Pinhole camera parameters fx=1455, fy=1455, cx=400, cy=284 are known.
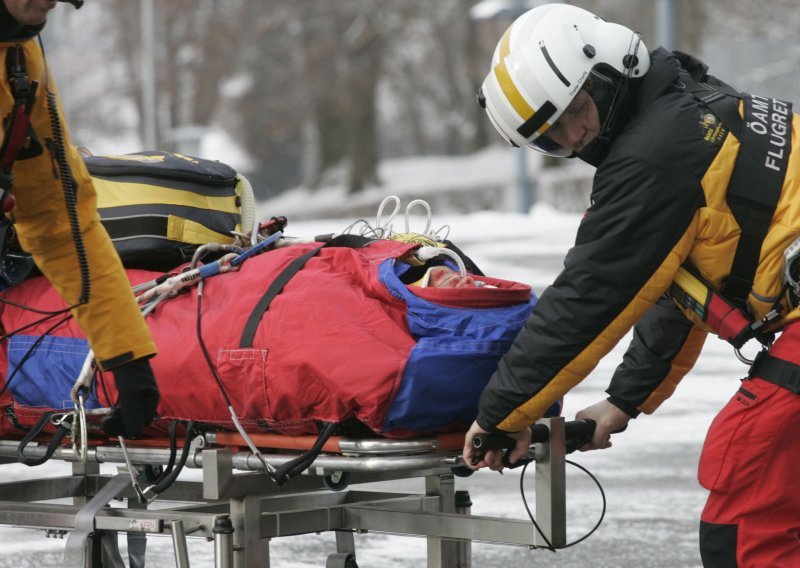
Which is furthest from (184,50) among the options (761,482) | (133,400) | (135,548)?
(761,482)

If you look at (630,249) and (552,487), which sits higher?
(630,249)

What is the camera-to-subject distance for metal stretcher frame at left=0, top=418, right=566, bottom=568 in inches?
154

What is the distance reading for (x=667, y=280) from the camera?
12.1 feet

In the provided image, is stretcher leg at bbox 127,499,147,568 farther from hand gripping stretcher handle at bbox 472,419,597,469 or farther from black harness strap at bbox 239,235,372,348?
hand gripping stretcher handle at bbox 472,419,597,469

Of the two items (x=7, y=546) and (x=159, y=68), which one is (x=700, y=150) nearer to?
(x=7, y=546)

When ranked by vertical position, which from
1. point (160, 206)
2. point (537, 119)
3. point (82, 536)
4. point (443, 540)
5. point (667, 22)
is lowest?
point (443, 540)

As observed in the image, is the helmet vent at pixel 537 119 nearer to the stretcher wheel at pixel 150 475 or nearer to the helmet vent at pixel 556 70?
the helmet vent at pixel 556 70

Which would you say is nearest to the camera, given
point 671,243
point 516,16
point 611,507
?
point 671,243

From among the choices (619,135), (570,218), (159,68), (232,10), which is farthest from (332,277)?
(159,68)

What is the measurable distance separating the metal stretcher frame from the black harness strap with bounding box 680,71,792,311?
0.66 metres

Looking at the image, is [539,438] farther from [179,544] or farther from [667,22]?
[667,22]

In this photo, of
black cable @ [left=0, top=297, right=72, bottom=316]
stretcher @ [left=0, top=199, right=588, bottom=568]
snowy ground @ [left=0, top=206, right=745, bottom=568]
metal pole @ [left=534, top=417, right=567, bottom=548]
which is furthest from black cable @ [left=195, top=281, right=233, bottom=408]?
snowy ground @ [left=0, top=206, right=745, bottom=568]

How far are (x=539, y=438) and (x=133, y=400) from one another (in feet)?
3.67

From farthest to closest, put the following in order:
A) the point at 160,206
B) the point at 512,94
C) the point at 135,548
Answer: the point at 135,548
the point at 160,206
the point at 512,94
